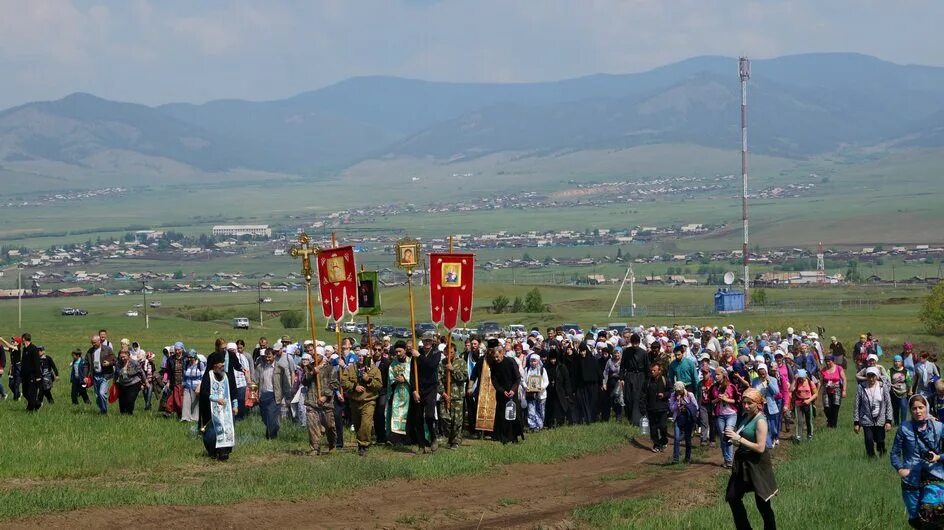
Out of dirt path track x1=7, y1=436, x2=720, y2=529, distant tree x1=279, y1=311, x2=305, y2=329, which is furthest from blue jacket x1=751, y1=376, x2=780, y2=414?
distant tree x1=279, y1=311, x2=305, y2=329

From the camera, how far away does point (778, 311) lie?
7088 cm

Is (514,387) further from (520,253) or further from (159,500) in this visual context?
(520,253)

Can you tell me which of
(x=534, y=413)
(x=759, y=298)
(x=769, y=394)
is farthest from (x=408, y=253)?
(x=759, y=298)

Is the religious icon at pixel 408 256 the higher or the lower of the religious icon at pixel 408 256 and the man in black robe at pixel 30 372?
the higher

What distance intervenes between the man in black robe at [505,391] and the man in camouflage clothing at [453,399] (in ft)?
1.81

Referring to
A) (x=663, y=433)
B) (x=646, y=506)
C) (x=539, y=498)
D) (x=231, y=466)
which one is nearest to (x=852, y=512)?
(x=646, y=506)

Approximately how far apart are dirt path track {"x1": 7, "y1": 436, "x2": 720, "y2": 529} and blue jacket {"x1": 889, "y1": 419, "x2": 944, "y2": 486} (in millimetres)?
3778

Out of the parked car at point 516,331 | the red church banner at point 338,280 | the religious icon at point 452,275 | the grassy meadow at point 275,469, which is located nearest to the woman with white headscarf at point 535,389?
the grassy meadow at point 275,469

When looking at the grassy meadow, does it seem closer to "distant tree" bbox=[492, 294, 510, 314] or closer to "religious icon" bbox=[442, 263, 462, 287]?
"religious icon" bbox=[442, 263, 462, 287]

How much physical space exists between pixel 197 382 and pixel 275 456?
3.24 metres

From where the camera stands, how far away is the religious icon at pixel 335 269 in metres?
21.0

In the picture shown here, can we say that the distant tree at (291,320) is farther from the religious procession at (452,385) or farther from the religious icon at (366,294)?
the religious icon at (366,294)

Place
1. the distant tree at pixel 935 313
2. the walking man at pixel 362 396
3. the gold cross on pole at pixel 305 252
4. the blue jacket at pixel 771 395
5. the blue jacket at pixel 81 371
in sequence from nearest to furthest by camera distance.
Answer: the walking man at pixel 362 396
the blue jacket at pixel 771 395
the gold cross on pole at pixel 305 252
the blue jacket at pixel 81 371
the distant tree at pixel 935 313

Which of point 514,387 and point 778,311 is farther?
point 778,311
